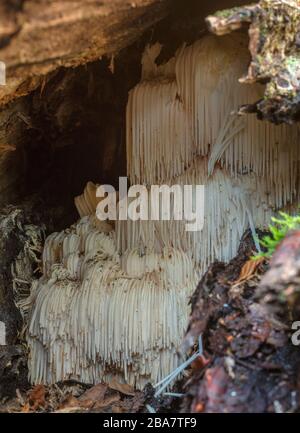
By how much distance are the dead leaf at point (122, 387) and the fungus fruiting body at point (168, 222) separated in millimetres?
47

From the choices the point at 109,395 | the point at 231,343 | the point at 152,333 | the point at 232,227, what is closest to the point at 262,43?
the point at 232,227

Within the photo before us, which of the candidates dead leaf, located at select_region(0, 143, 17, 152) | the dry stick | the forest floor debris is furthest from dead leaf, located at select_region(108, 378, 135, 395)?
→ dead leaf, located at select_region(0, 143, 17, 152)

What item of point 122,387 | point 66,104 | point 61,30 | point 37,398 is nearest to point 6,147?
point 66,104

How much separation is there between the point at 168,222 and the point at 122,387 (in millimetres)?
1118

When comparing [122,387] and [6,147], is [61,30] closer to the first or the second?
[6,147]

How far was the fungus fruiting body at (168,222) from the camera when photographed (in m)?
3.31

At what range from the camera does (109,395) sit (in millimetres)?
3377

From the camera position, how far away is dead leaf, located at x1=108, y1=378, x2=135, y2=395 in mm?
3369

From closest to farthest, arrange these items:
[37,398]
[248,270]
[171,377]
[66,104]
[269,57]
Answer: [269,57], [248,270], [171,377], [37,398], [66,104]

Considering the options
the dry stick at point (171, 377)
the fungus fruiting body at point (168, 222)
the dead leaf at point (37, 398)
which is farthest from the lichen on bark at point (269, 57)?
the dead leaf at point (37, 398)

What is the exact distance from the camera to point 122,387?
340 centimetres

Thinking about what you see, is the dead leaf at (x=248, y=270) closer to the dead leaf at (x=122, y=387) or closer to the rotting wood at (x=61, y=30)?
the dead leaf at (x=122, y=387)

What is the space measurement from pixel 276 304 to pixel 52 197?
8.87ft

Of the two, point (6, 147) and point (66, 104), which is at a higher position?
point (66, 104)
